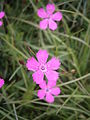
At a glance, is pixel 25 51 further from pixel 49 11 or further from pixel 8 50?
pixel 49 11

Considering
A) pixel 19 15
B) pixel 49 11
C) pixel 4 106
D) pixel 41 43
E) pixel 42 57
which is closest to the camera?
pixel 42 57

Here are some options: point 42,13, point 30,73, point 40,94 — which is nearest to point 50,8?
point 42,13

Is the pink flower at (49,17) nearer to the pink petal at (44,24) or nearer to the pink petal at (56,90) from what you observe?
the pink petal at (44,24)

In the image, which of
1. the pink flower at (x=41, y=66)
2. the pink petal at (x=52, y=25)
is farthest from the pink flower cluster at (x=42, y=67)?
the pink petal at (x=52, y=25)

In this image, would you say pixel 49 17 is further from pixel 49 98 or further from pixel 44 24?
pixel 49 98

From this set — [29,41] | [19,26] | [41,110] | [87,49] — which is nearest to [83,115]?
[41,110]

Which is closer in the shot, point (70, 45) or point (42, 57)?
point (42, 57)
